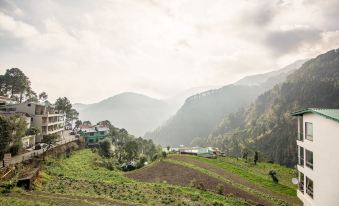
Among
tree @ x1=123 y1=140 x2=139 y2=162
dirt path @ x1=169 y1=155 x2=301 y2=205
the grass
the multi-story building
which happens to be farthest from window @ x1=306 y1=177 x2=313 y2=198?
the multi-story building

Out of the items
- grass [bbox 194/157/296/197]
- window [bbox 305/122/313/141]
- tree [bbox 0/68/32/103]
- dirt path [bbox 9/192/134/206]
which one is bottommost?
grass [bbox 194/157/296/197]

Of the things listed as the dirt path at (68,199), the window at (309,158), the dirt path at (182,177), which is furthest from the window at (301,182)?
the dirt path at (68,199)

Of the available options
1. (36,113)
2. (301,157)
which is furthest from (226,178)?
(36,113)

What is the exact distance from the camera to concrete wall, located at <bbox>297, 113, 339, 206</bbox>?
19391 millimetres

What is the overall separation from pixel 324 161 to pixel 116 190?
24.4 meters

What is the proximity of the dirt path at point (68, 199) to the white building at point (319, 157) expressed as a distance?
1823 cm

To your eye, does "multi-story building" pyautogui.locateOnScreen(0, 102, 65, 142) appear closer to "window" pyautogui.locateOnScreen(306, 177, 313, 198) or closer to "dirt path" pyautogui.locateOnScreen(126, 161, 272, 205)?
"dirt path" pyautogui.locateOnScreen(126, 161, 272, 205)

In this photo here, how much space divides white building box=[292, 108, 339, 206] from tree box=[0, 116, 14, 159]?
4104 centimetres

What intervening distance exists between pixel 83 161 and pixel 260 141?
12686cm

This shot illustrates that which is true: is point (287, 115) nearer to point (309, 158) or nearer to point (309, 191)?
point (309, 158)

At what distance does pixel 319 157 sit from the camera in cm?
2189

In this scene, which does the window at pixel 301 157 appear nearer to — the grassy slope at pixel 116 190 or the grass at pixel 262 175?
the grassy slope at pixel 116 190

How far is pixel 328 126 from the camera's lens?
→ 20656mm

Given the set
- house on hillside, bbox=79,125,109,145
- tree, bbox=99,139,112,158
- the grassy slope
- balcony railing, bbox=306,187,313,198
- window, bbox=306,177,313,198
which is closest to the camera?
balcony railing, bbox=306,187,313,198
